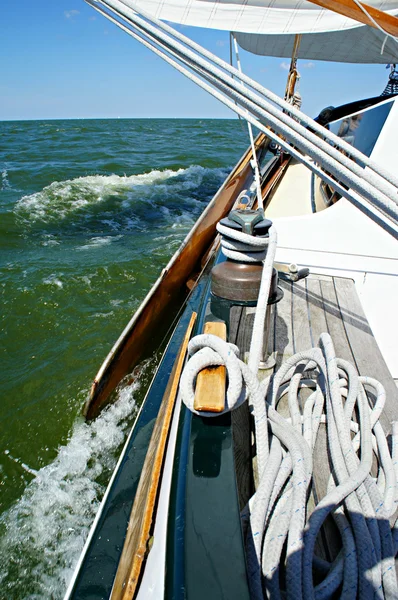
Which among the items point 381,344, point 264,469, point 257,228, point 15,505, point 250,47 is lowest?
point 15,505

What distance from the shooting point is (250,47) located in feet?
32.8

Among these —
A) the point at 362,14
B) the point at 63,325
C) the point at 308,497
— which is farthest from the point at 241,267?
the point at 63,325

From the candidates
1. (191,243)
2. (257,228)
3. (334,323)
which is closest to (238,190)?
(191,243)

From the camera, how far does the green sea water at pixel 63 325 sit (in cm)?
233

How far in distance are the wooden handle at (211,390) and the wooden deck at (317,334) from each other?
0.31 metres

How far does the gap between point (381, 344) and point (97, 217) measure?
6659 millimetres

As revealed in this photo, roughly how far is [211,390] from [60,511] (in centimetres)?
192

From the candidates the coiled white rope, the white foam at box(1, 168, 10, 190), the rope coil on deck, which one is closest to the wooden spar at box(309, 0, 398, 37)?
the rope coil on deck

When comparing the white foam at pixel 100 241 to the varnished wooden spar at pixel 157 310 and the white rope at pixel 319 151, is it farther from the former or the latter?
the white rope at pixel 319 151

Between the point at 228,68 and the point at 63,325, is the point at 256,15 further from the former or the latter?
the point at 63,325

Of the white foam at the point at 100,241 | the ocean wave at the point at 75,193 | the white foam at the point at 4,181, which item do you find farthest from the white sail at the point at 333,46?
the white foam at the point at 4,181

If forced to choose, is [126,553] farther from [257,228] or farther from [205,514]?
[257,228]

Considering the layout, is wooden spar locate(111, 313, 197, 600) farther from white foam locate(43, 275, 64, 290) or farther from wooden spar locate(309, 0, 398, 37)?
white foam locate(43, 275, 64, 290)

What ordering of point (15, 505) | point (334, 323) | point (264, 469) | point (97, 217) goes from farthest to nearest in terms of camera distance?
1. point (97, 217)
2. point (15, 505)
3. point (334, 323)
4. point (264, 469)
